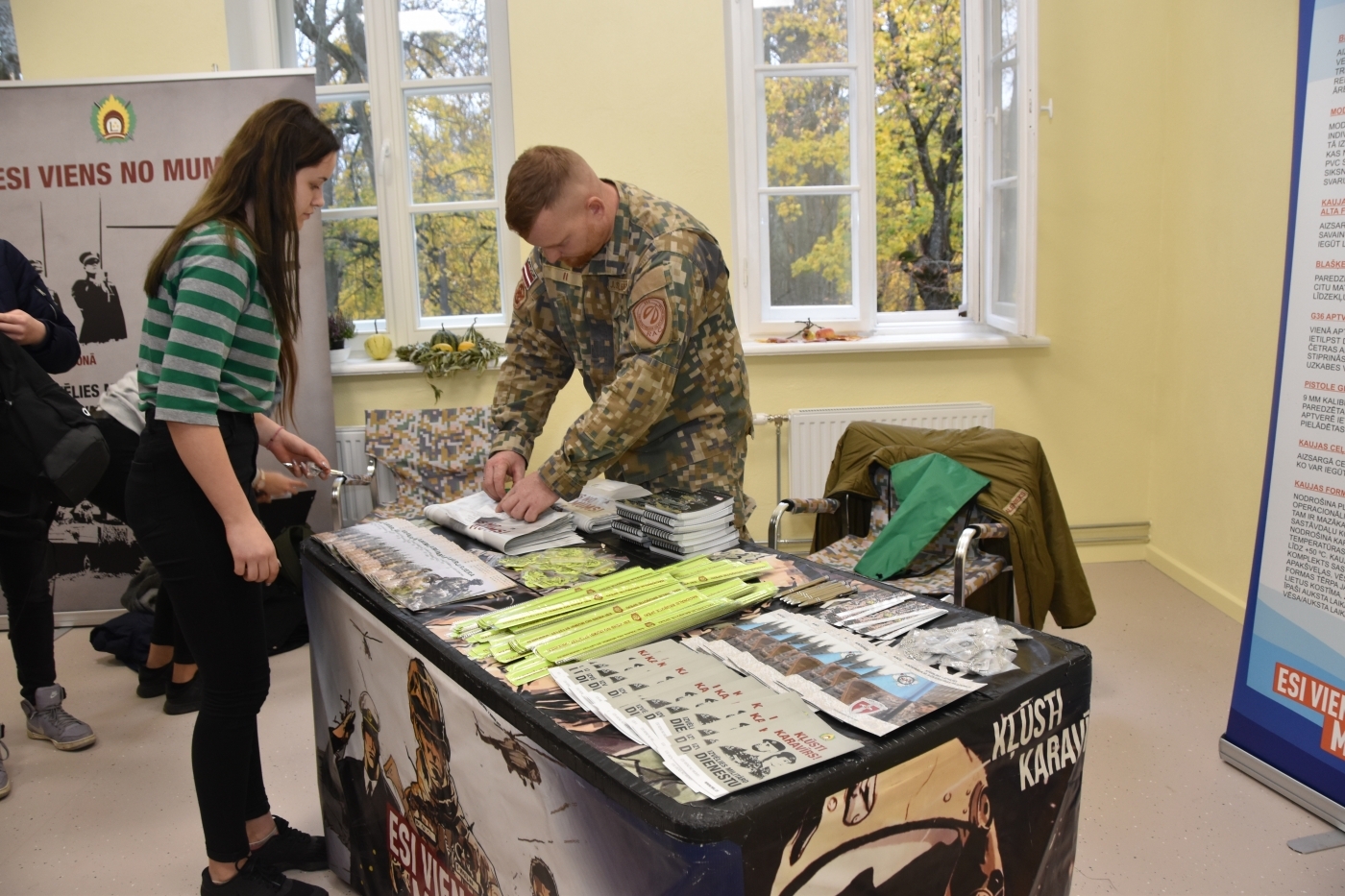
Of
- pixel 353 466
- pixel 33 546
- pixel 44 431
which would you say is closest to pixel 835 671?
pixel 44 431

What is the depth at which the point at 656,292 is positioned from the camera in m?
1.80

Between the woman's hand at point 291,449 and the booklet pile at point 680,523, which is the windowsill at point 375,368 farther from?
the booklet pile at point 680,523

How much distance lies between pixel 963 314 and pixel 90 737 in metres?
3.69

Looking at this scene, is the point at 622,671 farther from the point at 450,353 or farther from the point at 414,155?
the point at 414,155

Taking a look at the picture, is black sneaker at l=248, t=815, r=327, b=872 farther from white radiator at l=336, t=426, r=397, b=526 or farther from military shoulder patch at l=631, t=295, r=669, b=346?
white radiator at l=336, t=426, r=397, b=526

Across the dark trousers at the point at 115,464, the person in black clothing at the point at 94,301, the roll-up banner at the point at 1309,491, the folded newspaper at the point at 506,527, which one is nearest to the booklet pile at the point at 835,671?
the folded newspaper at the point at 506,527

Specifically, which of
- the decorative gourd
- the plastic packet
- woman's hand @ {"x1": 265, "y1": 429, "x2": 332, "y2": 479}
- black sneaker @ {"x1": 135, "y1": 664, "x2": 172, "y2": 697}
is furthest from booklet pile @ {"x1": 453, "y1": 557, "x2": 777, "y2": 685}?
the decorative gourd

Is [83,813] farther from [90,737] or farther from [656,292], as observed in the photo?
[656,292]

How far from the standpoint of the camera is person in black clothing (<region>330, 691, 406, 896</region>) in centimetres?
175

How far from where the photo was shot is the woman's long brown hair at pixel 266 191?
5.16 ft

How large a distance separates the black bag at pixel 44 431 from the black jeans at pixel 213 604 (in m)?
0.70

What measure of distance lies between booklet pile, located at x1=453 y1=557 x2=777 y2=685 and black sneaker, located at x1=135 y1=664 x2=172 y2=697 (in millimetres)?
2272

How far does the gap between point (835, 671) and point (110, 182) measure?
3.64 metres

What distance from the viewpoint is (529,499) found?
6.09 ft
